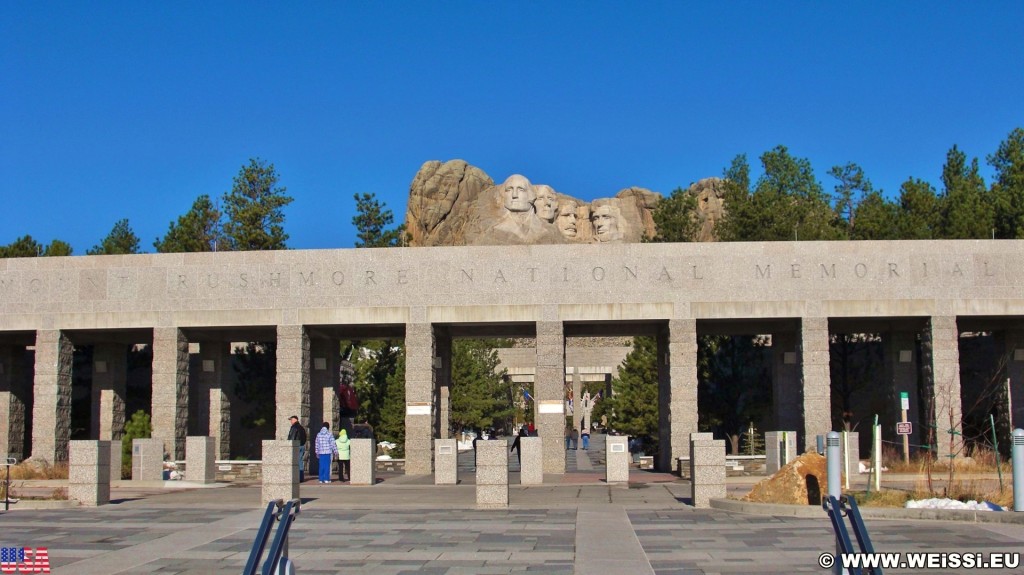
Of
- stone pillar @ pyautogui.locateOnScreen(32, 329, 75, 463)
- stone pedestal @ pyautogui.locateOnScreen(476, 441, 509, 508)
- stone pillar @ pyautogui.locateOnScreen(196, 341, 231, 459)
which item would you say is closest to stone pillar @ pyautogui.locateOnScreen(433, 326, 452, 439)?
stone pillar @ pyautogui.locateOnScreen(196, 341, 231, 459)

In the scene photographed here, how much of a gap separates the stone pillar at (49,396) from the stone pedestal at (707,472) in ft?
64.2

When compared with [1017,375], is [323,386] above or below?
below

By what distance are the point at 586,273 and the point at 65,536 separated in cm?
1662

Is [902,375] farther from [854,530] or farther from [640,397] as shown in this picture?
[854,530]

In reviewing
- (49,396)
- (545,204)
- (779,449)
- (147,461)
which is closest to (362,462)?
→ (147,461)

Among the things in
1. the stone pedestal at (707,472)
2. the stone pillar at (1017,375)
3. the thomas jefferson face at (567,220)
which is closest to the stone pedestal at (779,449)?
the stone pedestal at (707,472)

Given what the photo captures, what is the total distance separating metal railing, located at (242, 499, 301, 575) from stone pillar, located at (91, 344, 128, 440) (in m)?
27.0

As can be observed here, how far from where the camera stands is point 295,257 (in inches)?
1165

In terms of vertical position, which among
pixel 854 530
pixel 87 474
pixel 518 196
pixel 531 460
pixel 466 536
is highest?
pixel 518 196

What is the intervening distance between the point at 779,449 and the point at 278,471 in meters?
12.8

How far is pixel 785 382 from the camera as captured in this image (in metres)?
31.0

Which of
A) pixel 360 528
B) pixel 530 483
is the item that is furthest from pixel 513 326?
pixel 360 528

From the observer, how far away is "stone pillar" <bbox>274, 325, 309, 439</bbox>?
1143 inches

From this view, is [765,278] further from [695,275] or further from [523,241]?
[523,241]
